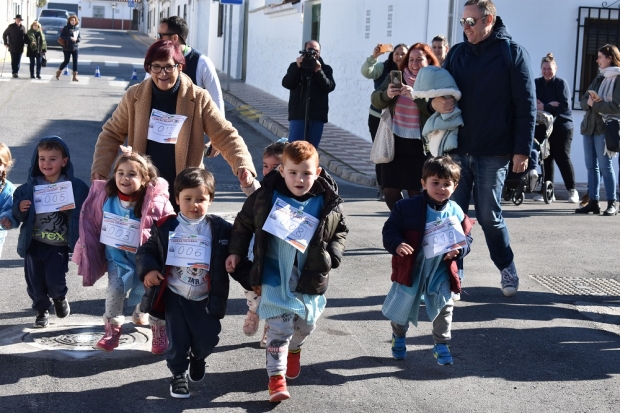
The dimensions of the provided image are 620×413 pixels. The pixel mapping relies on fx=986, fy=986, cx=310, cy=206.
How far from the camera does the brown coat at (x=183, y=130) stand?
20.1ft

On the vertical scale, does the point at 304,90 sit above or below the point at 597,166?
above

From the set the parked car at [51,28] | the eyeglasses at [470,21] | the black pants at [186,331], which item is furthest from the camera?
the parked car at [51,28]

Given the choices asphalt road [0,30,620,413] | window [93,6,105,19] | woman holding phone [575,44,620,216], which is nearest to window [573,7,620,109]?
woman holding phone [575,44,620,216]

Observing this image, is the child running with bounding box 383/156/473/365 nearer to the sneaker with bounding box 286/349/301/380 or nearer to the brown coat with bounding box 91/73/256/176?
the sneaker with bounding box 286/349/301/380

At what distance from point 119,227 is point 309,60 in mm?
6706

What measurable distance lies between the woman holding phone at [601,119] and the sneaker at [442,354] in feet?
21.5

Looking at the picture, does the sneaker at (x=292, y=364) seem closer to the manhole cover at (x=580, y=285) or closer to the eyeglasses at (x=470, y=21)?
the eyeglasses at (x=470, y=21)

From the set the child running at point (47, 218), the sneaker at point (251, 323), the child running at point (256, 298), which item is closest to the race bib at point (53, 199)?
the child running at point (47, 218)

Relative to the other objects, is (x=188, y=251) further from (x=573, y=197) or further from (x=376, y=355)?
(x=573, y=197)

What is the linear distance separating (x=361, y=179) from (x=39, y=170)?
330 inches

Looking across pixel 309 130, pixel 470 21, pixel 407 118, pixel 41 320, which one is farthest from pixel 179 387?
pixel 309 130

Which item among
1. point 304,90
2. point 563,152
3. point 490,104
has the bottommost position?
point 563,152

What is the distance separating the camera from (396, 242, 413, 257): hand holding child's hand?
5.35 metres

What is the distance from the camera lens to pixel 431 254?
5.52 m
